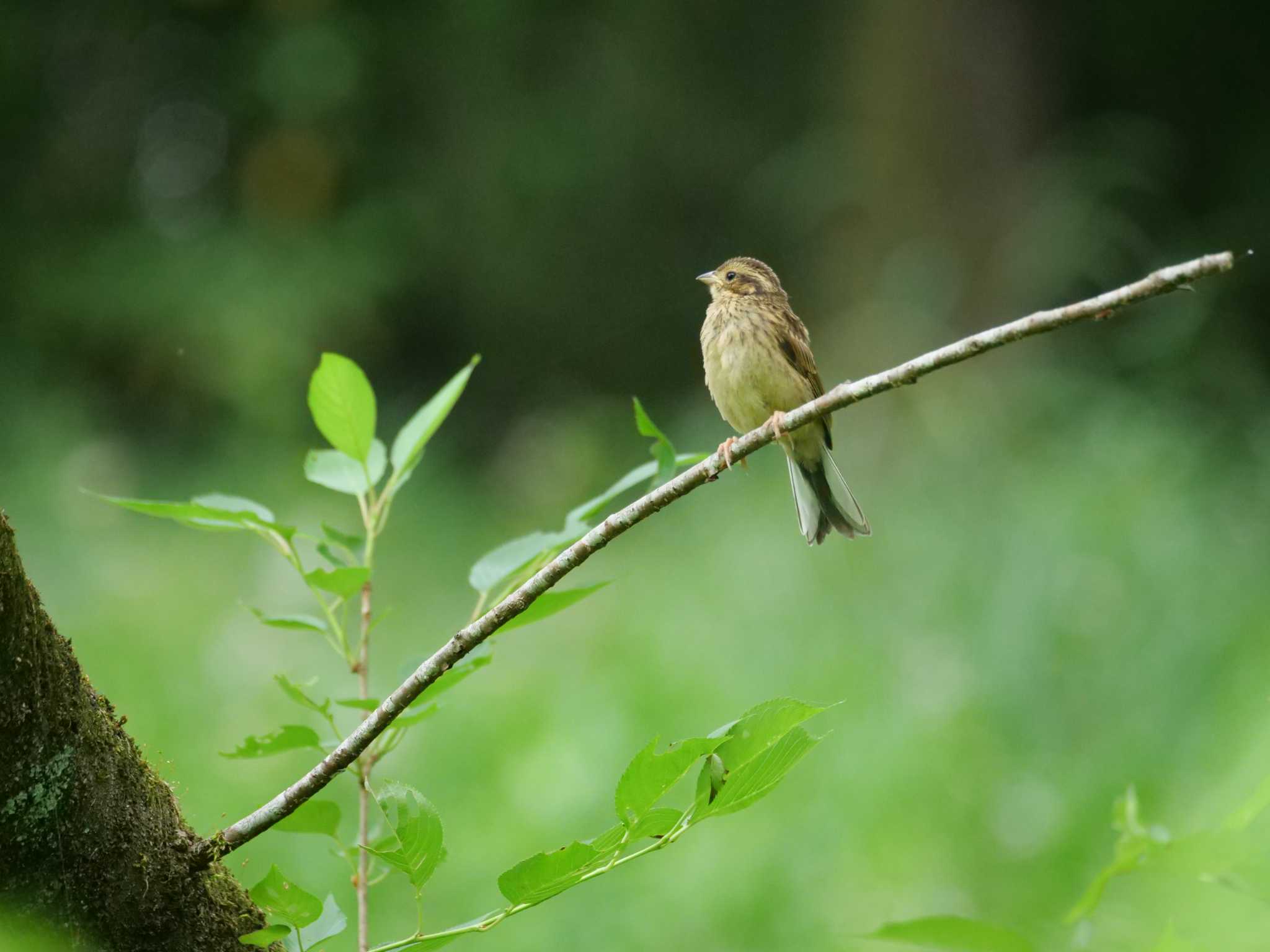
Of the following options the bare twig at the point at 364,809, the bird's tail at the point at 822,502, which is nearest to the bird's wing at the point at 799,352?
the bird's tail at the point at 822,502

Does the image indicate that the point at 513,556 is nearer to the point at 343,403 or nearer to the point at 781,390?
→ the point at 343,403

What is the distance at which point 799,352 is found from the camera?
417 centimetres

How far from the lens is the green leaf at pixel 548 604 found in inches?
67.4

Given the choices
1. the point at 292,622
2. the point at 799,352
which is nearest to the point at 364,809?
the point at 292,622

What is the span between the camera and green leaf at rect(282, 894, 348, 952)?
150cm

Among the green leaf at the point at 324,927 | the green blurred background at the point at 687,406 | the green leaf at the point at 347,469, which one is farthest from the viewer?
the green blurred background at the point at 687,406

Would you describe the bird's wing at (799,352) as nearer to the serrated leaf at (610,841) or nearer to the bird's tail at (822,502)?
the bird's tail at (822,502)

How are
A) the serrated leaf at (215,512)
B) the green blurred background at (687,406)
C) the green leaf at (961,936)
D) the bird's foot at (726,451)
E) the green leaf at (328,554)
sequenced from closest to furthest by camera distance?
the green leaf at (961,936) < the serrated leaf at (215,512) < the green leaf at (328,554) < the bird's foot at (726,451) < the green blurred background at (687,406)

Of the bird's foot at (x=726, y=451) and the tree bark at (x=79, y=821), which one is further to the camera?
the bird's foot at (x=726, y=451)

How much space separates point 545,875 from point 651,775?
5.7 inches

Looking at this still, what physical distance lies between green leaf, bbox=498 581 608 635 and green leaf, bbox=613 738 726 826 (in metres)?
0.39

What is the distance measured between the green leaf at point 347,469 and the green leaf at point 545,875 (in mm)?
742

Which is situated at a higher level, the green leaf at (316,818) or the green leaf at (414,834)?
the green leaf at (316,818)

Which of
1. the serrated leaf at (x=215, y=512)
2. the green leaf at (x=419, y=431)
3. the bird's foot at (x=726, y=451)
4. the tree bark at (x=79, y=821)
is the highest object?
the bird's foot at (x=726, y=451)
